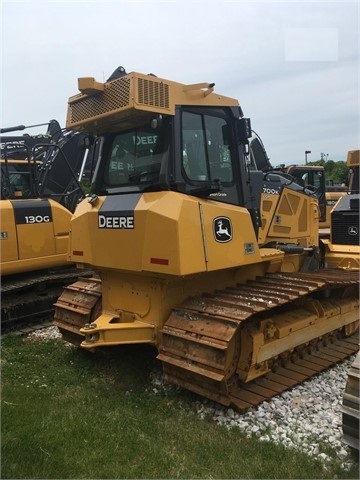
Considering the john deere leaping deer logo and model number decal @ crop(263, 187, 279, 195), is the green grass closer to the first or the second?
the john deere leaping deer logo

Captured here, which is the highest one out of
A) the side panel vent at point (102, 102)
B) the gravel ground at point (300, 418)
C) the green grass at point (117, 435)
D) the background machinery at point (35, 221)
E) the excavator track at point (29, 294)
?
the side panel vent at point (102, 102)

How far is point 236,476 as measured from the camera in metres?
3.32

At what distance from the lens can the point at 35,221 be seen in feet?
23.2

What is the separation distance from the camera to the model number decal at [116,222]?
446cm

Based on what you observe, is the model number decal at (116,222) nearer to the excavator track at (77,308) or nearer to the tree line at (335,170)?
the excavator track at (77,308)

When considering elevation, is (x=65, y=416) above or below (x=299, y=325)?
below

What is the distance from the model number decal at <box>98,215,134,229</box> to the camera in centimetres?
446

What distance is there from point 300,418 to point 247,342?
802 millimetres

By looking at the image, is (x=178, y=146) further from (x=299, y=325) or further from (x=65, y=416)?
(x=65, y=416)

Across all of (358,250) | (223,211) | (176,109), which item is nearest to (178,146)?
(176,109)

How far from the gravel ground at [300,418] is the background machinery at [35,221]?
3.03m

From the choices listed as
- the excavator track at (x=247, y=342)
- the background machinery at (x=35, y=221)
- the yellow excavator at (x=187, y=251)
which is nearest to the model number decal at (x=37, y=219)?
the background machinery at (x=35, y=221)

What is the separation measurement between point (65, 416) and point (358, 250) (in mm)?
5057

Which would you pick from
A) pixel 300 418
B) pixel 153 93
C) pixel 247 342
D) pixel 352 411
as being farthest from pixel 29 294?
pixel 352 411
